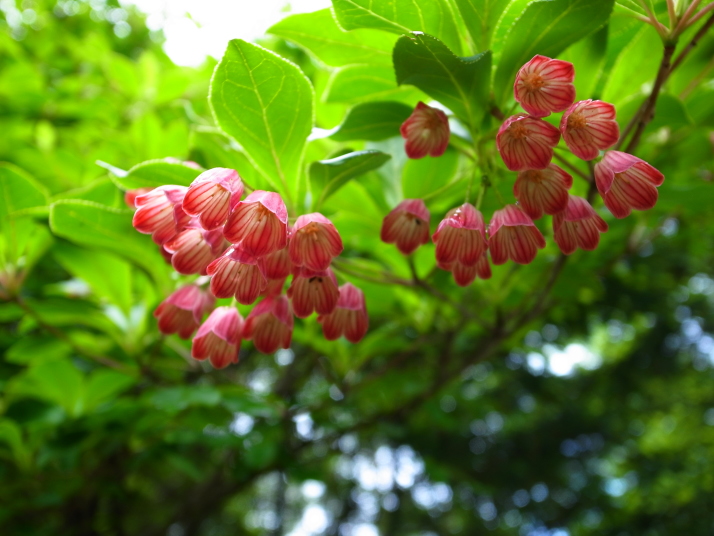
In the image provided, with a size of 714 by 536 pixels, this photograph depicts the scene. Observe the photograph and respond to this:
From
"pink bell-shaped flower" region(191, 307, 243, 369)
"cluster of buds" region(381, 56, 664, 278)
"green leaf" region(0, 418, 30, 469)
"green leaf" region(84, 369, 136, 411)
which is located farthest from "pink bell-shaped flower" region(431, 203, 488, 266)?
"green leaf" region(0, 418, 30, 469)

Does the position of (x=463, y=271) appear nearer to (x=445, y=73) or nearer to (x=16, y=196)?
(x=445, y=73)

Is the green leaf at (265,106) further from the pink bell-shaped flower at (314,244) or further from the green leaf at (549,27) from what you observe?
the green leaf at (549,27)

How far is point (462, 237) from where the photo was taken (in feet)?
3.59

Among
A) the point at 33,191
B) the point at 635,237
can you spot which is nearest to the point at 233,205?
the point at 33,191

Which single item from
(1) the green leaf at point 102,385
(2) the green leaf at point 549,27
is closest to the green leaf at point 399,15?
(2) the green leaf at point 549,27

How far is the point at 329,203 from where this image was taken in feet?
5.31

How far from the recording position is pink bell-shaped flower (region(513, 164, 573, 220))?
3.32 feet

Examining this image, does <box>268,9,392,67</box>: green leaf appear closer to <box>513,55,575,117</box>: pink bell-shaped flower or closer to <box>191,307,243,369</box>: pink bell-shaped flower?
<box>513,55,575,117</box>: pink bell-shaped flower

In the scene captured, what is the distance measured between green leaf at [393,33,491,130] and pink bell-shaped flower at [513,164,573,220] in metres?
0.20

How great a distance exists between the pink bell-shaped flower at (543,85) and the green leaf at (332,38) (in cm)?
45

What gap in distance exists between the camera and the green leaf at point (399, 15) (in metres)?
1.06

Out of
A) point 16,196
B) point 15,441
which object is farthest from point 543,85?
point 15,441

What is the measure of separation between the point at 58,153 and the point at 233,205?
2.08 metres

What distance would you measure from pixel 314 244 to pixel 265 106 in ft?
1.13
